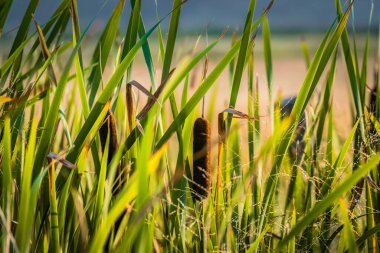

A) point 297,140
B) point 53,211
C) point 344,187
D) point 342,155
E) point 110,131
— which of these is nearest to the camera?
point 344,187

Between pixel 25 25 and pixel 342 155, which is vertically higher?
pixel 25 25

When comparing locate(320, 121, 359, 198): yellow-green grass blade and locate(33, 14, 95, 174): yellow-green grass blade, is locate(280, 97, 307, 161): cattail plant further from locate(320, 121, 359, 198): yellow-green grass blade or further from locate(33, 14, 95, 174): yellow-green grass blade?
locate(33, 14, 95, 174): yellow-green grass blade

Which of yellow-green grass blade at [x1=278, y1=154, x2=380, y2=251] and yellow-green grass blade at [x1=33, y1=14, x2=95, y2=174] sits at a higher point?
yellow-green grass blade at [x1=33, y1=14, x2=95, y2=174]

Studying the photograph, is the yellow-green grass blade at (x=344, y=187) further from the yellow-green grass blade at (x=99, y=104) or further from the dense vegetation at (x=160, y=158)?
the yellow-green grass blade at (x=99, y=104)

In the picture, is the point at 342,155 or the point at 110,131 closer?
the point at 110,131

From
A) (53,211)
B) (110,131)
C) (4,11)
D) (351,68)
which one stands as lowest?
(53,211)

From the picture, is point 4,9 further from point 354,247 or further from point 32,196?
point 354,247

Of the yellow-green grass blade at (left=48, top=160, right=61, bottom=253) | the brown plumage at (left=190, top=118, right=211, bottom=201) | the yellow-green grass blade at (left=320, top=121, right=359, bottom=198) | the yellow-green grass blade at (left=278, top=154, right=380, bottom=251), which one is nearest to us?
the yellow-green grass blade at (left=278, top=154, right=380, bottom=251)

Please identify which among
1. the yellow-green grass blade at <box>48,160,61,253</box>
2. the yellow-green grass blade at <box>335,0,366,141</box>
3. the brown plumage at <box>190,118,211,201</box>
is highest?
the yellow-green grass blade at <box>335,0,366,141</box>

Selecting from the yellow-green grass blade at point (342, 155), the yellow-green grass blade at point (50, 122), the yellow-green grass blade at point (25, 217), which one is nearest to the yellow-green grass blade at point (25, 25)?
the yellow-green grass blade at point (50, 122)

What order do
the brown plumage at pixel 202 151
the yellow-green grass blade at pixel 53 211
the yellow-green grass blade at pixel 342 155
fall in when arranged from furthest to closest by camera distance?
the yellow-green grass blade at pixel 342 155 < the brown plumage at pixel 202 151 < the yellow-green grass blade at pixel 53 211

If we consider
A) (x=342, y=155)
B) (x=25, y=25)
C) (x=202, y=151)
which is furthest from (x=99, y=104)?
(x=342, y=155)

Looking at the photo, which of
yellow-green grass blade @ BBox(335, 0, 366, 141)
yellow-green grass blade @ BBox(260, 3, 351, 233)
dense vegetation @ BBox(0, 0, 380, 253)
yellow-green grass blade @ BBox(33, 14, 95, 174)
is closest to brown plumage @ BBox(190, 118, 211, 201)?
dense vegetation @ BBox(0, 0, 380, 253)

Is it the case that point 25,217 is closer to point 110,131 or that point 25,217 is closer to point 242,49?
point 110,131
